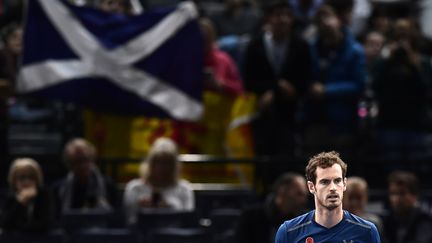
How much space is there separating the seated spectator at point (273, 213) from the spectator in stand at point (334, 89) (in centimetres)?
219

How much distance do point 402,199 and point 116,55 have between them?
12.0 ft

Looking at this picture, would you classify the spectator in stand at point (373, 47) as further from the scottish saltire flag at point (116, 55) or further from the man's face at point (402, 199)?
the man's face at point (402, 199)

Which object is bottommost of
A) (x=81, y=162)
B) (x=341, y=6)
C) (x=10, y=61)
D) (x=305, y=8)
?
(x=81, y=162)

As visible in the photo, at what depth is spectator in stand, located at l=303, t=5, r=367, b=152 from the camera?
15719 mm

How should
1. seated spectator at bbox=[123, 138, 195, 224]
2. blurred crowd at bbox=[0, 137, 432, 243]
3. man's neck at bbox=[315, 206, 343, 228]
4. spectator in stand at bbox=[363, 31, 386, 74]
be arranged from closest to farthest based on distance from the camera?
man's neck at bbox=[315, 206, 343, 228], blurred crowd at bbox=[0, 137, 432, 243], seated spectator at bbox=[123, 138, 195, 224], spectator in stand at bbox=[363, 31, 386, 74]

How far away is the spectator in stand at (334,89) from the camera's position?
1572 centimetres

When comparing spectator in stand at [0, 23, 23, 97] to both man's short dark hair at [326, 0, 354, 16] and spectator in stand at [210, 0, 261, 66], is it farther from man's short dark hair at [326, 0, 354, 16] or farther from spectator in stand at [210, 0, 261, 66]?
man's short dark hair at [326, 0, 354, 16]

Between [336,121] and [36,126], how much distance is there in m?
3.27

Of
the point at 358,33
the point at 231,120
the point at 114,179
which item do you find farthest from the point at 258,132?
the point at 358,33

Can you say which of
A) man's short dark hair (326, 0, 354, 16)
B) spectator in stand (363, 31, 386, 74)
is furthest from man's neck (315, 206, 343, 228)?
man's short dark hair (326, 0, 354, 16)

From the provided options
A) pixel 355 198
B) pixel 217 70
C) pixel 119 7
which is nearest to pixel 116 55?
pixel 119 7

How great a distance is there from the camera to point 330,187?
8062mm

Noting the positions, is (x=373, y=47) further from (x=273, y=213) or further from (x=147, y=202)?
(x=273, y=213)

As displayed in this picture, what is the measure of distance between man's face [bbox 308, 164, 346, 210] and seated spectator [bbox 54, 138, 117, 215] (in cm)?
660
